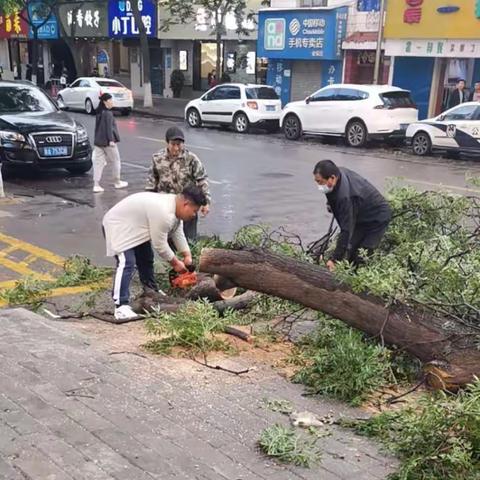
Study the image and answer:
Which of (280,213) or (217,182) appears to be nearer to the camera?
(280,213)

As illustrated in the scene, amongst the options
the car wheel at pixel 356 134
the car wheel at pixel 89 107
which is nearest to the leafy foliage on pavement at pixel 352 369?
the car wheel at pixel 356 134

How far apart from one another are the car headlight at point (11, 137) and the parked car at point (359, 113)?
9.63m

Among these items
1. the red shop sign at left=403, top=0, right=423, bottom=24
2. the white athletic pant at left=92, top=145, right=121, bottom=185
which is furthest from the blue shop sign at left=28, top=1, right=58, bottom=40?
the white athletic pant at left=92, top=145, right=121, bottom=185

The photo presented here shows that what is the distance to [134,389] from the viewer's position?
4.02 metres

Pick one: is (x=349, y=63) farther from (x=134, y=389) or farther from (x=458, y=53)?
(x=134, y=389)

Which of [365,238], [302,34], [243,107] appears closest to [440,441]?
[365,238]

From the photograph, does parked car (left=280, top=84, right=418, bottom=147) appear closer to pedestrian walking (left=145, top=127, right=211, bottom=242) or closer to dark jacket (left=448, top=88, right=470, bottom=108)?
dark jacket (left=448, top=88, right=470, bottom=108)

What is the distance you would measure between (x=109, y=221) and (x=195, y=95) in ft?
92.6

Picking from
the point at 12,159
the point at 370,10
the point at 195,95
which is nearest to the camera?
the point at 12,159

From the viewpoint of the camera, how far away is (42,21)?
39.7 metres

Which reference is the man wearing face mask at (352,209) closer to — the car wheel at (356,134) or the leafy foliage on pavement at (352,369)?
the leafy foliage on pavement at (352,369)

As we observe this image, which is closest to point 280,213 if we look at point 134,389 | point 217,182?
point 217,182

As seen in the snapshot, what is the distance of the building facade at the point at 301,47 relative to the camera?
2427 cm

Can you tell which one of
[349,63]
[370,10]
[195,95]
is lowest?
[195,95]
